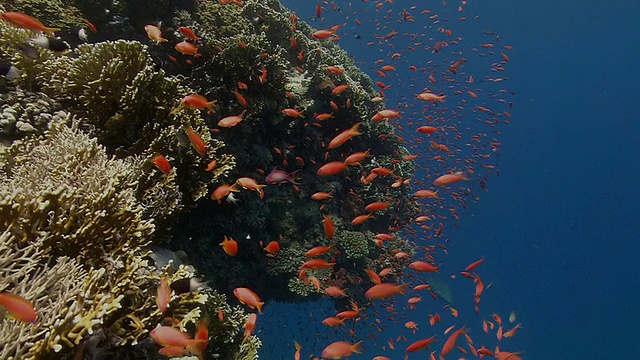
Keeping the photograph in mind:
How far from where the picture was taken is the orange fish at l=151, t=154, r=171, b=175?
3742 millimetres

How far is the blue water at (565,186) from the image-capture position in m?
83.1

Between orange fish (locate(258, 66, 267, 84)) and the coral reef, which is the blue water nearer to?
the coral reef

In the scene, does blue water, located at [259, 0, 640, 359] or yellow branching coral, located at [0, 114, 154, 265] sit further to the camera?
blue water, located at [259, 0, 640, 359]

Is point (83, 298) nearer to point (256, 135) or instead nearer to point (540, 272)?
point (256, 135)

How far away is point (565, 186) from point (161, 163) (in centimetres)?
11353

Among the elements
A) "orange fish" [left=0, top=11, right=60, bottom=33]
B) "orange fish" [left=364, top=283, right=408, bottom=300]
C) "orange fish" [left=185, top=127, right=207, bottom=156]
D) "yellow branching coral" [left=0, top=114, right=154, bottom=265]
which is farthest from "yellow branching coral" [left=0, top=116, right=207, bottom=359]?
"orange fish" [left=364, top=283, right=408, bottom=300]

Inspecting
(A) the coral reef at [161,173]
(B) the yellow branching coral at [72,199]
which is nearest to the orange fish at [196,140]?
(A) the coral reef at [161,173]

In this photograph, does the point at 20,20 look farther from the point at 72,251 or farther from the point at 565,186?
the point at 565,186

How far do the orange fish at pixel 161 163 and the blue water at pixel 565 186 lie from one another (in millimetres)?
76022

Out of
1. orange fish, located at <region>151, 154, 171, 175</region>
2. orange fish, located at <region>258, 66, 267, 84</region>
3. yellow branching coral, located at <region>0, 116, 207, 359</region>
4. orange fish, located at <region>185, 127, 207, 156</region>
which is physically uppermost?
orange fish, located at <region>258, 66, 267, 84</region>

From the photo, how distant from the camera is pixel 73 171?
3.22m

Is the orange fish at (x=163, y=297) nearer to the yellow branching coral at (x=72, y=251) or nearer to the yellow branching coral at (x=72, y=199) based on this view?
the yellow branching coral at (x=72, y=251)

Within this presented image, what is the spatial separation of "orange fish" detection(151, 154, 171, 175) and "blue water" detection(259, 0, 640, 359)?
76.0 metres

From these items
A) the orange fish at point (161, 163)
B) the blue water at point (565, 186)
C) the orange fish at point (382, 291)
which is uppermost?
the blue water at point (565, 186)
